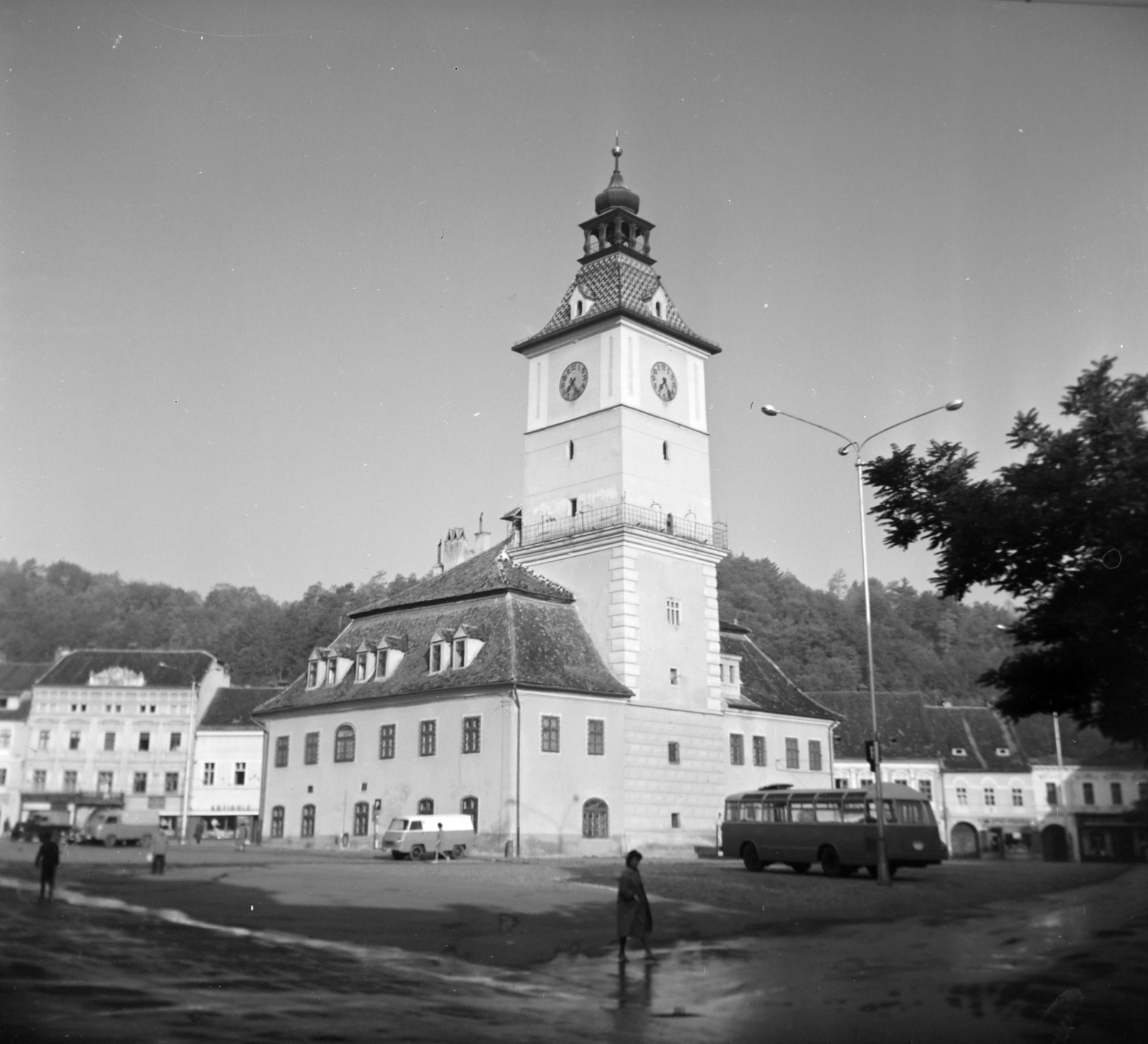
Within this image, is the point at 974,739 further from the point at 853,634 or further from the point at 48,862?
the point at 48,862

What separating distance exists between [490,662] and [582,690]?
3.79 meters

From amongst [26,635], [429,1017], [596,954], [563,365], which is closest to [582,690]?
[563,365]

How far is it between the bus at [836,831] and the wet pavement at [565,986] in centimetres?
1415

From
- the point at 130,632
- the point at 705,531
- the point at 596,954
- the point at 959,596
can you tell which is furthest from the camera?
the point at 705,531

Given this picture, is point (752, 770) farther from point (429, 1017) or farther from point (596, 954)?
point (429, 1017)

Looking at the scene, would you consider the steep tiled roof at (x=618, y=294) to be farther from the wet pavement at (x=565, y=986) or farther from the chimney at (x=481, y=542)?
the wet pavement at (x=565, y=986)

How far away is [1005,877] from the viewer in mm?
35719

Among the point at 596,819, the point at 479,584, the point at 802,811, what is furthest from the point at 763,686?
the point at 802,811

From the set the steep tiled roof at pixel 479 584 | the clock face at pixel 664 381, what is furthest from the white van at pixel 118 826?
the clock face at pixel 664 381

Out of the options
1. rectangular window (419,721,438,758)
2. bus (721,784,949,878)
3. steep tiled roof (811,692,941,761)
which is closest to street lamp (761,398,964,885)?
bus (721,784,949,878)

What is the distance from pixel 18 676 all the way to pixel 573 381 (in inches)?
1075

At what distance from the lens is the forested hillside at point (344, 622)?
27141 mm

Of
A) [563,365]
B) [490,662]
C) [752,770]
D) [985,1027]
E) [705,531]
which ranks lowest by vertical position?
[985,1027]

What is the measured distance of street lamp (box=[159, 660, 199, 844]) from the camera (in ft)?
167
